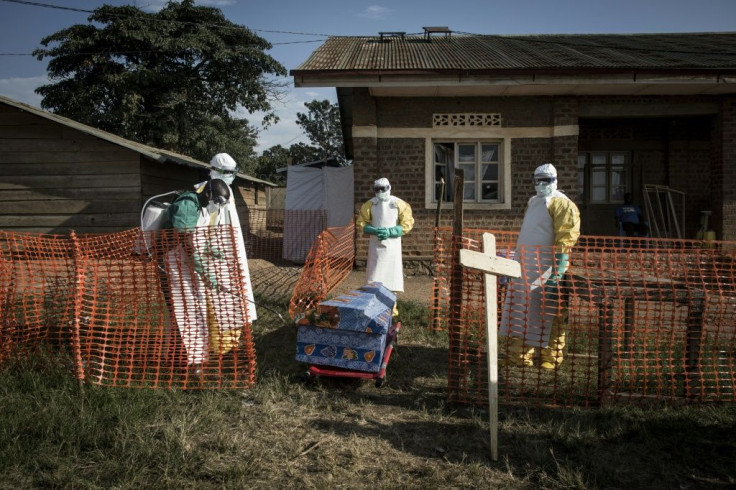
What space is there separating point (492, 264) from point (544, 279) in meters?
1.50

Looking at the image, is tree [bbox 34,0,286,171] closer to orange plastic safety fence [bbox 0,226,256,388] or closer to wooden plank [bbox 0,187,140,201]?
wooden plank [bbox 0,187,140,201]

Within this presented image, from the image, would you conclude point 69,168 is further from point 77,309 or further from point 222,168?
point 77,309

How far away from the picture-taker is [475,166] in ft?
33.4

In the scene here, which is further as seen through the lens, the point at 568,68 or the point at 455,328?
the point at 568,68

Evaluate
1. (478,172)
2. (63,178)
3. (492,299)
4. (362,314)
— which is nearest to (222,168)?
(362,314)

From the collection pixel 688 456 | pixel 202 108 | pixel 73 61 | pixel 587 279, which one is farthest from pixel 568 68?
pixel 73 61

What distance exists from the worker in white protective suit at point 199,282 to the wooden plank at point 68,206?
7717 millimetres

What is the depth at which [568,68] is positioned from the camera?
8.91 meters

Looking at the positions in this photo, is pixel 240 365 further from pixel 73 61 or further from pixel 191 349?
pixel 73 61

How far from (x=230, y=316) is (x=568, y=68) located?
7.44 meters

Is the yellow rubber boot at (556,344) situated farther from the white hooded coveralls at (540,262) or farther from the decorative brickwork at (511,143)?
the decorative brickwork at (511,143)

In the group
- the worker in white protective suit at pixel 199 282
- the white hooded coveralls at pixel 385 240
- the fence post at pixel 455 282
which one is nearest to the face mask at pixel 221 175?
the worker in white protective suit at pixel 199 282

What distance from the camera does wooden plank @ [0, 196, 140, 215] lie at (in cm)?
1119

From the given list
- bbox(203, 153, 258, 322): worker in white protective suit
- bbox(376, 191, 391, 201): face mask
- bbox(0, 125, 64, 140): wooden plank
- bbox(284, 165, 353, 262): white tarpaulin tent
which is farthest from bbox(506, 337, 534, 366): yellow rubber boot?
bbox(0, 125, 64, 140): wooden plank
